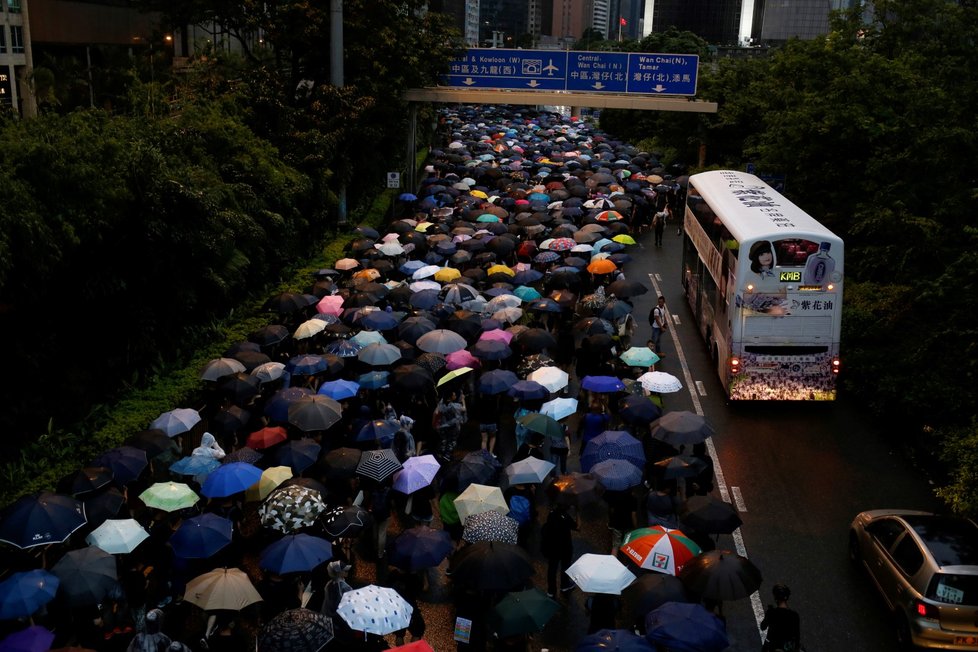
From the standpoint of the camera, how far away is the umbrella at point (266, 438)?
549 inches

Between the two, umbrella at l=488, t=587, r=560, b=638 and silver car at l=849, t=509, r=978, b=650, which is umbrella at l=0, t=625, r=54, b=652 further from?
silver car at l=849, t=509, r=978, b=650

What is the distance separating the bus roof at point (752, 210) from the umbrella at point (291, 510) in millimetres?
9661

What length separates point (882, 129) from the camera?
74.2ft

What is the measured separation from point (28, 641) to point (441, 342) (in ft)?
A: 31.6

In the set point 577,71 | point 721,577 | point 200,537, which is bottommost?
point 200,537

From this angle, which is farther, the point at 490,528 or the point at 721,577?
the point at 490,528

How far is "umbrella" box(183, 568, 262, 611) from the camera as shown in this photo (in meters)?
9.55

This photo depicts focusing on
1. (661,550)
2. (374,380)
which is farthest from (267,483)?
(661,550)

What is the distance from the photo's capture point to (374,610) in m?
9.06

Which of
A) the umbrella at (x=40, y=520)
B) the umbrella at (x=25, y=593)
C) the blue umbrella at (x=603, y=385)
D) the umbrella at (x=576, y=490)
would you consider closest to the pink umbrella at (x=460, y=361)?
the blue umbrella at (x=603, y=385)

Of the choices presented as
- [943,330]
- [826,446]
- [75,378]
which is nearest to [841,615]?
[826,446]

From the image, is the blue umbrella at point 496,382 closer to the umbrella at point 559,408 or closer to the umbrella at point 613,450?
the umbrella at point 559,408

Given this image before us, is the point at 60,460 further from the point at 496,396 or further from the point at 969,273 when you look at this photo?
the point at 969,273

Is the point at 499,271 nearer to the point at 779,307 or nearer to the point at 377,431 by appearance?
the point at 779,307
